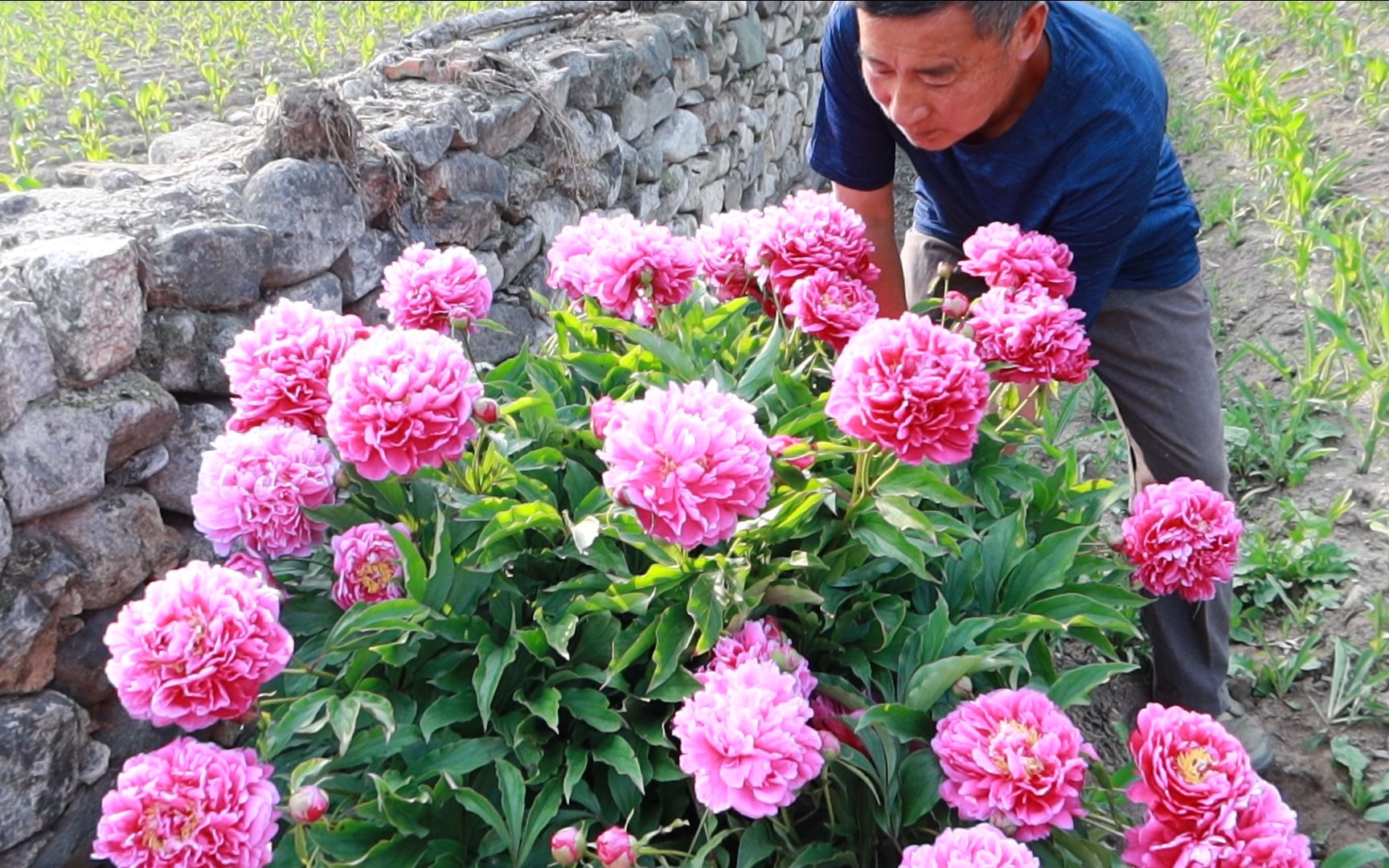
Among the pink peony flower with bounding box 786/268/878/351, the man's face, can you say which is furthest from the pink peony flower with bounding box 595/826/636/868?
the man's face

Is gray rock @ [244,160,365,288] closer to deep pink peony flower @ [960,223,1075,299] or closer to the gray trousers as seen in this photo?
the gray trousers

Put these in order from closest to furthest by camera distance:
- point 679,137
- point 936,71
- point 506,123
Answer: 1. point 936,71
2. point 506,123
3. point 679,137

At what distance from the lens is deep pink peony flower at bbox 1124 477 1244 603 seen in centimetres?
161

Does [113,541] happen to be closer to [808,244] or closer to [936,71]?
[808,244]

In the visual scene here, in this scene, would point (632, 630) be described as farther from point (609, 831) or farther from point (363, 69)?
point (363, 69)

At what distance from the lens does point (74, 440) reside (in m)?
1.71

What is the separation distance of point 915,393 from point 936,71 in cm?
59

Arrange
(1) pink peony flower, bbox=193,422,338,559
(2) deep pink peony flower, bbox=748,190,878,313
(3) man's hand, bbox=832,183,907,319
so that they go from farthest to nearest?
(3) man's hand, bbox=832,183,907,319, (2) deep pink peony flower, bbox=748,190,878,313, (1) pink peony flower, bbox=193,422,338,559

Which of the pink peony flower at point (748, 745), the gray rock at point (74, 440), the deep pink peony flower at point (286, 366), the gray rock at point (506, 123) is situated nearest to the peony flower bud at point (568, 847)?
the pink peony flower at point (748, 745)

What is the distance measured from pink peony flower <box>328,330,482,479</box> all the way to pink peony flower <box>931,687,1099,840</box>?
2.24 ft

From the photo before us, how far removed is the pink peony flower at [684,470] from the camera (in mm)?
1196

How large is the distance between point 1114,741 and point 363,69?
268 cm

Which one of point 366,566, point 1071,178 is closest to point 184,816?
point 366,566

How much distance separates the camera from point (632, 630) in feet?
4.90
